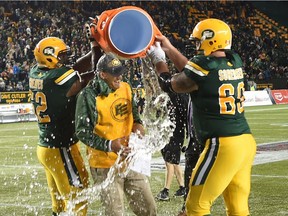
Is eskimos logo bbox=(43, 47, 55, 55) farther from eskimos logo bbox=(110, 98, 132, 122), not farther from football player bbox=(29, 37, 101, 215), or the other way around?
eskimos logo bbox=(110, 98, 132, 122)

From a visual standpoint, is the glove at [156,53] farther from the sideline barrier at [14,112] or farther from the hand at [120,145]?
the sideline barrier at [14,112]

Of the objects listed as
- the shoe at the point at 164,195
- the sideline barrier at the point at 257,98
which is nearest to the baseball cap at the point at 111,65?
the shoe at the point at 164,195

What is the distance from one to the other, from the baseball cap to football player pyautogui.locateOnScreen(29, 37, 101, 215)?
1.49 feet

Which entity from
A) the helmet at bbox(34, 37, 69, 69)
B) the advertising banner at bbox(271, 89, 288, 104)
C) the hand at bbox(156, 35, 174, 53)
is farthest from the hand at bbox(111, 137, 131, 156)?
the advertising banner at bbox(271, 89, 288, 104)

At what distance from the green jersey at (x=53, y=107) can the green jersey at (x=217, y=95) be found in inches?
45.7

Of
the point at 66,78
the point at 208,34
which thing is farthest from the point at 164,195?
the point at 208,34

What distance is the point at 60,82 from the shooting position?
5.04 metres

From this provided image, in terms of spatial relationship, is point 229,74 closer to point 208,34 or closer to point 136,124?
point 208,34

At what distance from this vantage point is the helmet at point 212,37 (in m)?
4.62

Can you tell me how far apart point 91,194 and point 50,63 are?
1.19 meters

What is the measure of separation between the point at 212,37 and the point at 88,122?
3.75 feet

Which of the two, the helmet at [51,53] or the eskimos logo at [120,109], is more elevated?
the helmet at [51,53]

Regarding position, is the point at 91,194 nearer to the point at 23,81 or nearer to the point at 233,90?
the point at 233,90

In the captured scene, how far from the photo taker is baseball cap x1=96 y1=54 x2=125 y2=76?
462 cm
